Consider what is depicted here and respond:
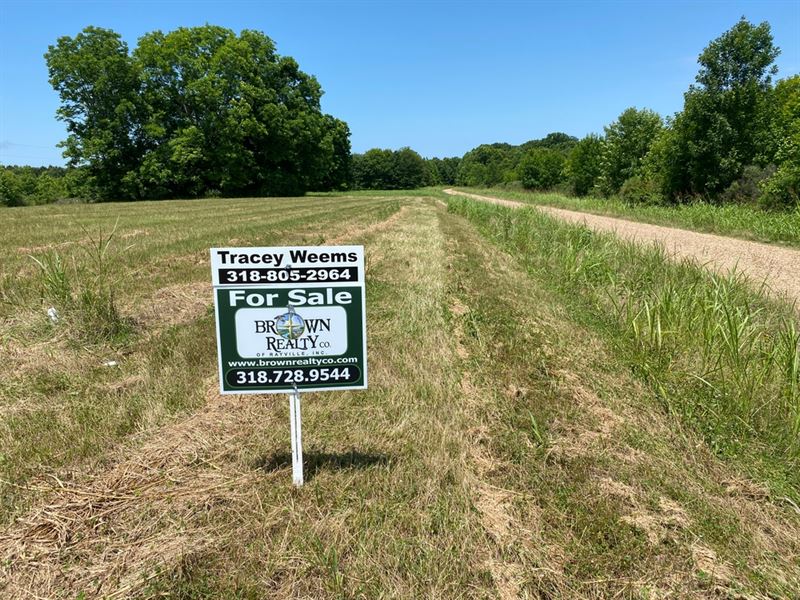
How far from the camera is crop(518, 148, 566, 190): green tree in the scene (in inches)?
2958

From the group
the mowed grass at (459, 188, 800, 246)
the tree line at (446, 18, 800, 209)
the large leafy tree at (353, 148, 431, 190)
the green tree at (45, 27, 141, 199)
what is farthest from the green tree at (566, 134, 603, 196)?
the large leafy tree at (353, 148, 431, 190)

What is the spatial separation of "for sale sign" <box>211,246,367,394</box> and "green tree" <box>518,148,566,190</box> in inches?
2966

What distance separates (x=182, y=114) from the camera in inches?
1740

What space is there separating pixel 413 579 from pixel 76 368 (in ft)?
12.1

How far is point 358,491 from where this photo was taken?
252 centimetres

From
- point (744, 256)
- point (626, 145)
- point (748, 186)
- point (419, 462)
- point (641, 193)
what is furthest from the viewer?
point (626, 145)

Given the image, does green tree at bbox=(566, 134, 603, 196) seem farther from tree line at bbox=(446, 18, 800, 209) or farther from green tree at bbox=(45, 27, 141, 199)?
green tree at bbox=(45, 27, 141, 199)

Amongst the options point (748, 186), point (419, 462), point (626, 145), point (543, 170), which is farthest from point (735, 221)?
point (543, 170)

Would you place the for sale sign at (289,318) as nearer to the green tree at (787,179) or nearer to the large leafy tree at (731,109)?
the green tree at (787,179)

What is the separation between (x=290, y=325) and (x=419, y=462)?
1189 millimetres

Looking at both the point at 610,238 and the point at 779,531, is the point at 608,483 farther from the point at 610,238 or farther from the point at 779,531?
the point at 610,238

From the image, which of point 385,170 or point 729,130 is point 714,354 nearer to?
point 729,130

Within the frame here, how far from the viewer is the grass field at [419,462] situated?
78.7 inches

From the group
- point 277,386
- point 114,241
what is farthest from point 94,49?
point 277,386
